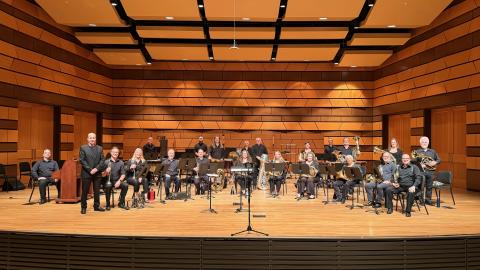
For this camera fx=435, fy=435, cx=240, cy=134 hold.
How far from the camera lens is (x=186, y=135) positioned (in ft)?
54.1

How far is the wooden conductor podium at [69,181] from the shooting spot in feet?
29.0

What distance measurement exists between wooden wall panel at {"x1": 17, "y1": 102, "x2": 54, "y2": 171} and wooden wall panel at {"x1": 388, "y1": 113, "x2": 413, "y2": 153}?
11236 millimetres

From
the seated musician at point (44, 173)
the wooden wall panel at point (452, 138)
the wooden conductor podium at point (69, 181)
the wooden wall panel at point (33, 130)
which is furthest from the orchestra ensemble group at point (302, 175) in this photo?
the wooden wall panel at point (33, 130)

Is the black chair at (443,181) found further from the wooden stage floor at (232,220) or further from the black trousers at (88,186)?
the black trousers at (88,186)

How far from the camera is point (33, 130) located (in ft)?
40.8

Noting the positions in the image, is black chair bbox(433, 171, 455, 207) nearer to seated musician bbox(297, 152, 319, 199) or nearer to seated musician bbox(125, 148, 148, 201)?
seated musician bbox(297, 152, 319, 199)

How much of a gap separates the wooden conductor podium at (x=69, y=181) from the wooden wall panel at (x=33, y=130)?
370 centimetres

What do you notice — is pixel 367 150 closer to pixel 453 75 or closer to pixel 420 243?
pixel 453 75

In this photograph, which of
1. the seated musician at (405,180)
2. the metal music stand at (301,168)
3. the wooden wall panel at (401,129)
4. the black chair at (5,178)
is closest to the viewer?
the seated musician at (405,180)

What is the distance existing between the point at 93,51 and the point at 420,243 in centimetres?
1344

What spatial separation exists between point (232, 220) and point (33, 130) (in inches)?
316

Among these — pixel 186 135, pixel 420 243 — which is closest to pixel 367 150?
pixel 186 135

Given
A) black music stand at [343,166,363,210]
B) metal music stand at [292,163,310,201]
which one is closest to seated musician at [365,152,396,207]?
black music stand at [343,166,363,210]

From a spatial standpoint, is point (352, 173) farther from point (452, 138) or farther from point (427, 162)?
point (452, 138)
